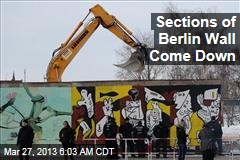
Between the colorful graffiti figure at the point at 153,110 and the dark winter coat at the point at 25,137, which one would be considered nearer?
the dark winter coat at the point at 25,137

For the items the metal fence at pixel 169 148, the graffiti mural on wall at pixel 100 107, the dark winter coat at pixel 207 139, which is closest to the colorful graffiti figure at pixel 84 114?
the graffiti mural on wall at pixel 100 107

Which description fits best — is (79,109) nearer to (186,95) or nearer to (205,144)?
(186,95)

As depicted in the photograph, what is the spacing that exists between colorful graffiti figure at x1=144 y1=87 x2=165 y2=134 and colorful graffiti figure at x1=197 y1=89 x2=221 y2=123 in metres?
2.03

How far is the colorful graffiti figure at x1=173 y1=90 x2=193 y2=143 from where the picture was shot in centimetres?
2753

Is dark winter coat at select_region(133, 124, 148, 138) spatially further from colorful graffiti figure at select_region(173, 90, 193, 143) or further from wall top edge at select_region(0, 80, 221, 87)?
wall top edge at select_region(0, 80, 221, 87)

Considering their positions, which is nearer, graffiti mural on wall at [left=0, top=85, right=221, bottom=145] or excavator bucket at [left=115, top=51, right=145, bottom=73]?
graffiti mural on wall at [left=0, top=85, right=221, bottom=145]

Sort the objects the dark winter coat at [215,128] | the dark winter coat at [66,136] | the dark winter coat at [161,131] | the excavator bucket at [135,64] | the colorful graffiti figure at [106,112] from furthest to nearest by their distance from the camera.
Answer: the excavator bucket at [135,64], the colorful graffiti figure at [106,112], the dark winter coat at [161,131], the dark winter coat at [66,136], the dark winter coat at [215,128]

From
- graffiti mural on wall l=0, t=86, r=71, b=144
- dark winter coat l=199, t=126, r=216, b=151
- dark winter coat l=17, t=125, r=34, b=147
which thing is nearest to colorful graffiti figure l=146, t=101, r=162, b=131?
graffiti mural on wall l=0, t=86, r=71, b=144

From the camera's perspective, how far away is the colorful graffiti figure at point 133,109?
91.4 feet

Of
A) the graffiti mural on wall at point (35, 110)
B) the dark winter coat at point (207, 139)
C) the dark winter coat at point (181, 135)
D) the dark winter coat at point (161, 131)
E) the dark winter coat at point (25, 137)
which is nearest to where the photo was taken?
the dark winter coat at point (207, 139)

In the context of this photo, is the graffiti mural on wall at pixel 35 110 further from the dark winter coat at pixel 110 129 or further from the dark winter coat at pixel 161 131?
the dark winter coat at pixel 161 131

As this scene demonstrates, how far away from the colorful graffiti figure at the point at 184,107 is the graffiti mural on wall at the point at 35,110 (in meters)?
5.77

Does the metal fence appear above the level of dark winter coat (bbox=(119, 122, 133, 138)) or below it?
below

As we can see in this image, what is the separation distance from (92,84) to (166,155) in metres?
5.77
